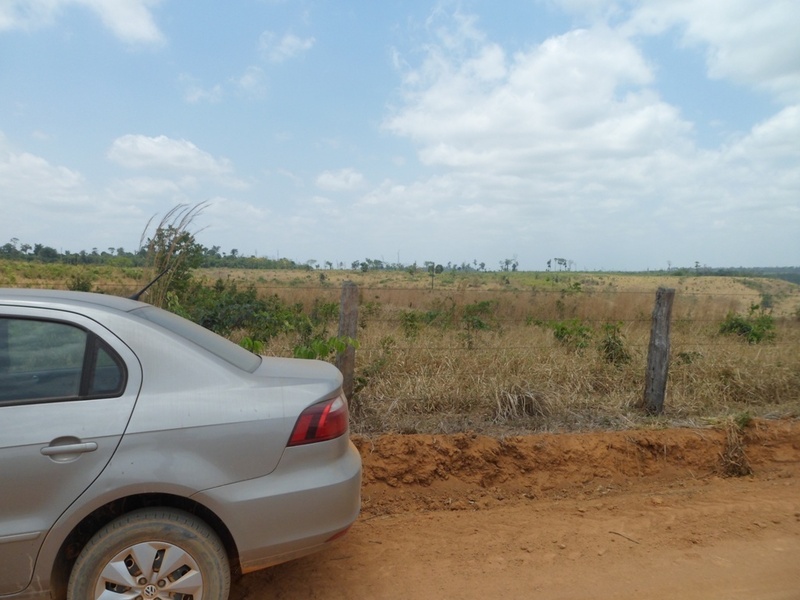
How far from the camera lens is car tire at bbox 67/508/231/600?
2.51 m

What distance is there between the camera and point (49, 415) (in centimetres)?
252

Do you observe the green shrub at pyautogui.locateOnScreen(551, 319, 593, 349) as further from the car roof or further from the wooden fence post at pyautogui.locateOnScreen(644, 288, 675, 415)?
the car roof

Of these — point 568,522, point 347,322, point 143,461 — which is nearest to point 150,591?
point 143,461

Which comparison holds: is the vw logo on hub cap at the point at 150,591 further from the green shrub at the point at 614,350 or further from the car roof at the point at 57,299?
the green shrub at the point at 614,350

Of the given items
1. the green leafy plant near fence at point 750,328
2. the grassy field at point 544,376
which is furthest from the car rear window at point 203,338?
the green leafy plant near fence at point 750,328

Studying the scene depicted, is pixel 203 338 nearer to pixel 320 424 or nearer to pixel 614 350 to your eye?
pixel 320 424

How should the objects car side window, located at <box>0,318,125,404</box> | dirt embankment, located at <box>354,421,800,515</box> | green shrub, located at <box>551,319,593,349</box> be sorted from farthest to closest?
1. green shrub, located at <box>551,319,593,349</box>
2. dirt embankment, located at <box>354,421,800,515</box>
3. car side window, located at <box>0,318,125,404</box>

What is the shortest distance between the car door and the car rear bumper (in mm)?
519

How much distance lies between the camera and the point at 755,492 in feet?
16.1

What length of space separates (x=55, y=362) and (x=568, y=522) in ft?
11.5

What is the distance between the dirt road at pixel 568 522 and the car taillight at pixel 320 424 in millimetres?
1090

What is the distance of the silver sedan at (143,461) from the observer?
2.49 meters

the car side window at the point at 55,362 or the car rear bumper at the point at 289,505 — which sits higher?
the car side window at the point at 55,362

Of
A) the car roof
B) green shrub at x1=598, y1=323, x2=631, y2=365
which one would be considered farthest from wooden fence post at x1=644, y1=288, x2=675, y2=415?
the car roof
